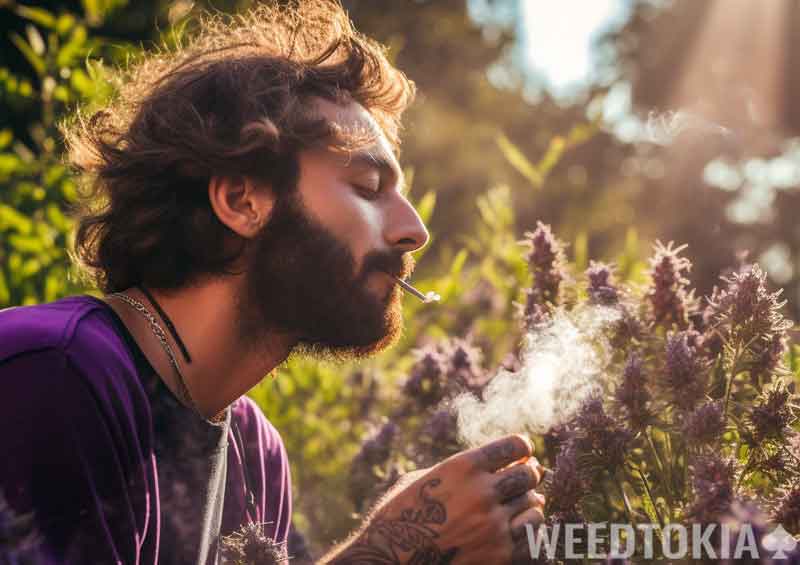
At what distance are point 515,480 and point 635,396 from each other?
1.10 ft

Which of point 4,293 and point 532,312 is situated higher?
point 4,293

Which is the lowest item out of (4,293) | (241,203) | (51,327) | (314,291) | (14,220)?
(51,327)

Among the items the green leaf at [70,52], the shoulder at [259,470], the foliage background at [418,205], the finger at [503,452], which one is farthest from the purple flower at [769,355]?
the green leaf at [70,52]

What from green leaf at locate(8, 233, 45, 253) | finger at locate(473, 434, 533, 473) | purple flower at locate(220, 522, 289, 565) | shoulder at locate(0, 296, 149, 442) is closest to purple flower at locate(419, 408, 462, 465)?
finger at locate(473, 434, 533, 473)

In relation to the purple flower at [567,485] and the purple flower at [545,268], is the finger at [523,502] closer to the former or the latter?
the purple flower at [567,485]

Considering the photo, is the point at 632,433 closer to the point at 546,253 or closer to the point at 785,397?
the point at 785,397

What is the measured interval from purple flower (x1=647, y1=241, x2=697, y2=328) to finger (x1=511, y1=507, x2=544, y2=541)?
2.12 ft

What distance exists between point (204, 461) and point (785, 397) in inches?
65.8

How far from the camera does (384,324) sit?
2.76m

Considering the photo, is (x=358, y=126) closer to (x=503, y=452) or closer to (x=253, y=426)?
→ (x=253, y=426)

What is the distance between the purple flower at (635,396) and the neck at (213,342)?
1279mm

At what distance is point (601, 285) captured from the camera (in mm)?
2312

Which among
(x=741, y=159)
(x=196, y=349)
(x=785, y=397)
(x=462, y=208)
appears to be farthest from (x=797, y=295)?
(x=462, y=208)

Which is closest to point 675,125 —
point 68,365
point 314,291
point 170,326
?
point 314,291
